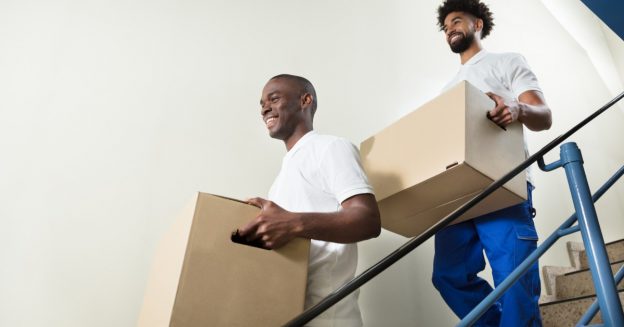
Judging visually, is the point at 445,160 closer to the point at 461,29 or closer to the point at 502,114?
the point at 502,114

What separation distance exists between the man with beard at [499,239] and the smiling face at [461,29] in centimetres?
4

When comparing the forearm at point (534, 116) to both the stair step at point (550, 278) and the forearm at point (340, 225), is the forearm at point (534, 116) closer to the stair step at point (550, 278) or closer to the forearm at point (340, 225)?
the forearm at point (340, 225)

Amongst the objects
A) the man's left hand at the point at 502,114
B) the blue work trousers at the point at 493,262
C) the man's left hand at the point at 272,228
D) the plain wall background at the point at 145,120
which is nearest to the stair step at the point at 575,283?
the plain wall background at the point at 145,120

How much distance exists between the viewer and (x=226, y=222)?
87 cm

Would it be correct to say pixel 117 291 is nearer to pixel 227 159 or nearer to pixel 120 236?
pixel 120 236

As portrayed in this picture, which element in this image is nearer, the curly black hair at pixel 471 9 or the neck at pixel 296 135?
the neck at pixel 296 135

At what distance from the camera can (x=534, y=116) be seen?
1.33 meters

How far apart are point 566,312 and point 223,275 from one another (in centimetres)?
160

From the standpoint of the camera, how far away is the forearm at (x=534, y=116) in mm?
1304

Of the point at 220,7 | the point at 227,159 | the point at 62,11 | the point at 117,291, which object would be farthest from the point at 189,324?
the point at 220,7

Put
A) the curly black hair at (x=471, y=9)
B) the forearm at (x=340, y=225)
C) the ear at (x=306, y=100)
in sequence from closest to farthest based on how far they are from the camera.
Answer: the forearm at (x=340, y=225), the ear at (x=306, y=100), the curly black hair at (x=471, y=9)

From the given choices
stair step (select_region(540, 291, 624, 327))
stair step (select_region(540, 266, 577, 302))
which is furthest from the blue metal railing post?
stair step (select_region(540, 266, 577, 302))

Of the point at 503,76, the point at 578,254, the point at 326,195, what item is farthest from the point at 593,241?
the point at 578,254

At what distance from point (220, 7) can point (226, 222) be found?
4.21 feet
